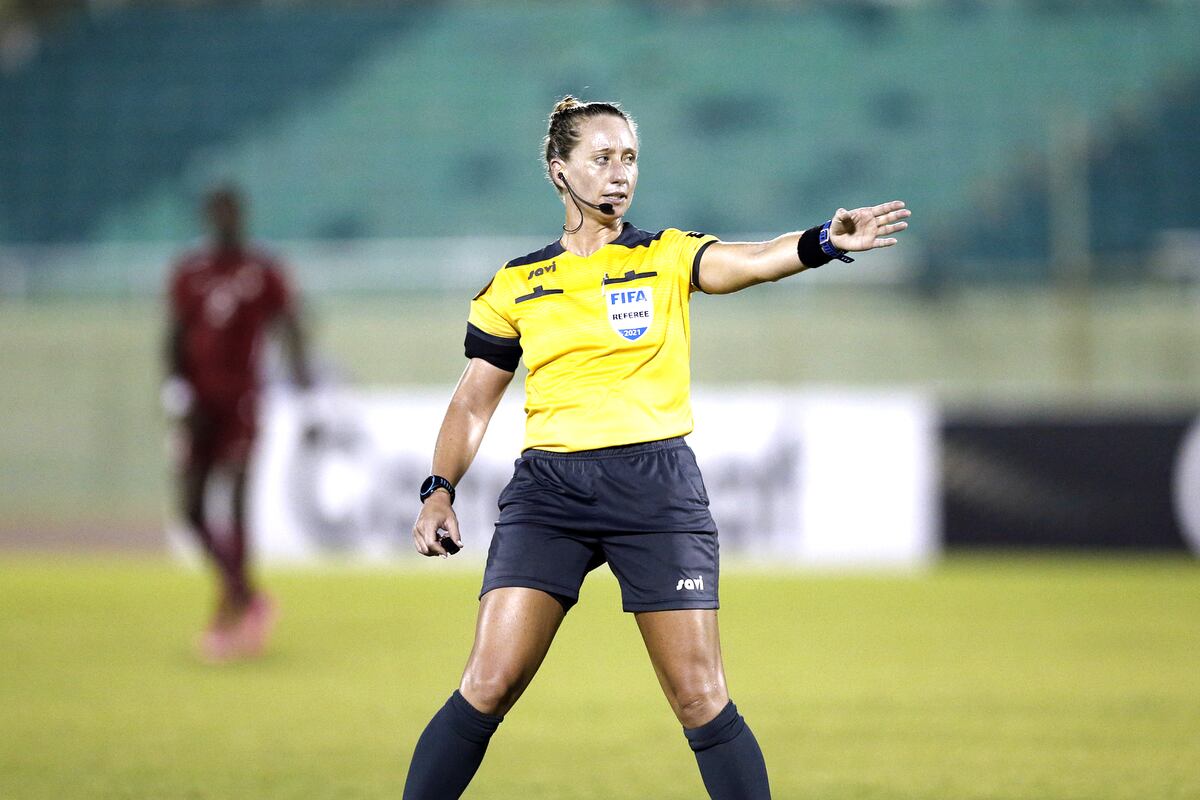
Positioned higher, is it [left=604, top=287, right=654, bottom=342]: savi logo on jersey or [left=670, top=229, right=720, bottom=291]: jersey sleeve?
[left=670, top=229, right=720, bottom=291]: jersey sleeve

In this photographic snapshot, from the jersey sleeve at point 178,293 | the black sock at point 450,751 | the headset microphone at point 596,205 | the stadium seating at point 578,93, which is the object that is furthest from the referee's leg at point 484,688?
the stadium seating at point 578,93

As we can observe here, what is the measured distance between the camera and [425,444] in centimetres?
1440

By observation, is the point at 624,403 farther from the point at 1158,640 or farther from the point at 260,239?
the point at 260,239

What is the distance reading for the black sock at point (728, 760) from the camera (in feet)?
13.3

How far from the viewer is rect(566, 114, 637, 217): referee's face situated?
169 inches

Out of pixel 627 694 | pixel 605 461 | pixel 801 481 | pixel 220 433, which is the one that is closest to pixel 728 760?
pixel 605 461

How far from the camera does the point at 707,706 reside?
13.4ft

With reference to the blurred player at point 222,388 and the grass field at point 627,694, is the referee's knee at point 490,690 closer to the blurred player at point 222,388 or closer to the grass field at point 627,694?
the grass field at point 627,694

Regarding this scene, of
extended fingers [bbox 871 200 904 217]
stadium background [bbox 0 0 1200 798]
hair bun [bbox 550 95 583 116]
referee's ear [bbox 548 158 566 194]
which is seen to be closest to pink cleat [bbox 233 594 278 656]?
stadium background [bbox 0 0 1200 798]

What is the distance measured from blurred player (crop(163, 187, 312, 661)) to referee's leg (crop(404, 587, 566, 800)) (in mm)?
5086

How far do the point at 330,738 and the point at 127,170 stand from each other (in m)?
18.8

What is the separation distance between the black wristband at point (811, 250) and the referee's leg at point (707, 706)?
952mm

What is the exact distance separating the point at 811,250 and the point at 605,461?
78 centimetres

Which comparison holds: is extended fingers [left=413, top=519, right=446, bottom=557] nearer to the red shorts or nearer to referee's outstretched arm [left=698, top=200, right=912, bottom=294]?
referee's outstretched arm [left=698, top=200, right=912, bottom=294]
